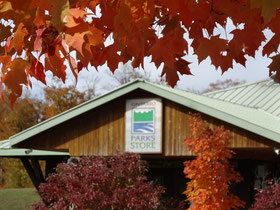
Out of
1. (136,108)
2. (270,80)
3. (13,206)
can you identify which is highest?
(270,80)

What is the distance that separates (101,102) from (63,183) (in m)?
3.86

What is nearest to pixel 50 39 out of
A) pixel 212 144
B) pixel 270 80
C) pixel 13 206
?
pixel 212 144

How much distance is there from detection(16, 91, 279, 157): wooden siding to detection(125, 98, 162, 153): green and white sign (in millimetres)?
209

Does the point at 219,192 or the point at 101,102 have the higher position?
the point at 101,102

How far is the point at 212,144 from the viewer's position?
14.0 metres

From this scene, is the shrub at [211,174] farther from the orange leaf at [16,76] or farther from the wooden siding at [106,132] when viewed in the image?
the orange leaf at [16,76]

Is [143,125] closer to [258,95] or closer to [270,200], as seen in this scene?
[270,200]

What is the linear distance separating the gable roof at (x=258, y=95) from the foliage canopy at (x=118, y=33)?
15.9m

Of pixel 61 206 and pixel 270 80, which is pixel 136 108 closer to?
pixel 61 206

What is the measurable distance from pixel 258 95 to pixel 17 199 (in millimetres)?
13834

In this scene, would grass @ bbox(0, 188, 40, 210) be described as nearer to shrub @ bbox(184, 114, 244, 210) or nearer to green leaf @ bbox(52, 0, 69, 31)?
shrub @ bbox(184, 114, 244, 210)

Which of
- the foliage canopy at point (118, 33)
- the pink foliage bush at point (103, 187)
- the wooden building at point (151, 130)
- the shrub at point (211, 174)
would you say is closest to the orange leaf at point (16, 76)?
the foliage canopy at point (118, 33)

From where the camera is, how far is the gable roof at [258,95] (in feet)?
70.2

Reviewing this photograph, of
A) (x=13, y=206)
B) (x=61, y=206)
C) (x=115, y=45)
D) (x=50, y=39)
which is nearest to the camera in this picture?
(x=50, y=39)
